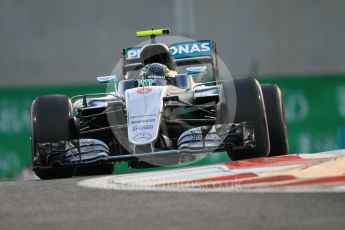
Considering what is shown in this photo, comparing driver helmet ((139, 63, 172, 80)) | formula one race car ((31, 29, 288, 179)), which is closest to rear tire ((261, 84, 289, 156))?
formula one race car ((31, 29, 288, 179))

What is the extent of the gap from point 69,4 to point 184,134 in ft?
47.0


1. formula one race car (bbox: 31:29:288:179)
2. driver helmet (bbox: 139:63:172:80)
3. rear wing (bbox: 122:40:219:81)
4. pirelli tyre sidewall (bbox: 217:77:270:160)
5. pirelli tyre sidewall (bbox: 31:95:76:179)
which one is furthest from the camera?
rear wing (bbox: 122:40:219:81)

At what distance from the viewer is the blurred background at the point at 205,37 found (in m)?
23.9

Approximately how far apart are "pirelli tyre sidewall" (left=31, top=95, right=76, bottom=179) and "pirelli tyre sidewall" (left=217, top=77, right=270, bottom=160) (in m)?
1.81

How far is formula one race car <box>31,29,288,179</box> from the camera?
37.3 ft

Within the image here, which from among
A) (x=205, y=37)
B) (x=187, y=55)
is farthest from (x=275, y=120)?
(x=205, y=37)

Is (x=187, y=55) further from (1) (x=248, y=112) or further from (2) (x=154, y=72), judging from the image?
(1) (x=248, y=112)

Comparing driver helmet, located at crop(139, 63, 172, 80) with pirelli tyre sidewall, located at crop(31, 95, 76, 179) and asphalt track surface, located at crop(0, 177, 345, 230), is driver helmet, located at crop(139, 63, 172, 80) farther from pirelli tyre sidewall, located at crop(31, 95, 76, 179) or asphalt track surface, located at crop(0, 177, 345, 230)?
asphalt track surface, located at crop(0, 177, 345, 230)

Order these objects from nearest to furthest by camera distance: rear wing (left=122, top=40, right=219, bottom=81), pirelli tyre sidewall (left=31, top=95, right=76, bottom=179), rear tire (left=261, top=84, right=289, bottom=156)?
pirelli tyre sidewall (left=31, top=95, right=76, bottom=179), rear tire (left=261, top=84, right=289, bottom=156), rear wing (left=122, top=40, right=219, bottom=81)

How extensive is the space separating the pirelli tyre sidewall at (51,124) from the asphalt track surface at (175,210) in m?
3.16

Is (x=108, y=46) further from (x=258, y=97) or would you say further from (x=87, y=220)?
(x=87, y=220)

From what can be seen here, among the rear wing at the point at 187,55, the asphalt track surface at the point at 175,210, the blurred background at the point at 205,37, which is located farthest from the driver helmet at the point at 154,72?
the blurred background at the point at 205,37

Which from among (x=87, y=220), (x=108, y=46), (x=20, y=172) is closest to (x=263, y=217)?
(x=87, y=220)

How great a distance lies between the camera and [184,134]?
11.5 m
